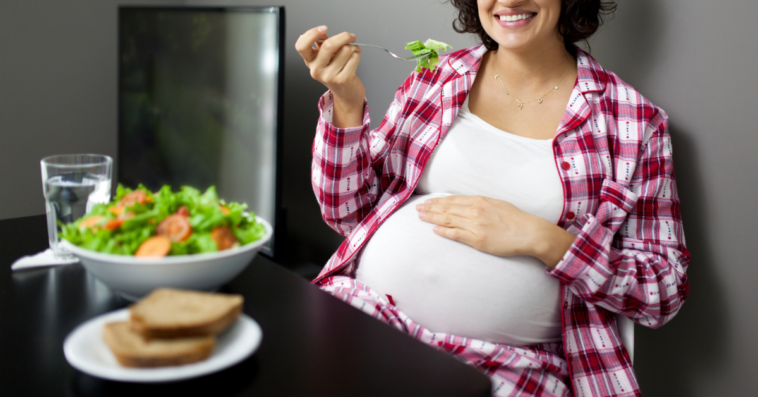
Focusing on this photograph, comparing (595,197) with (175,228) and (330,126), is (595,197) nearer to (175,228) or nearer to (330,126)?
(330,126)

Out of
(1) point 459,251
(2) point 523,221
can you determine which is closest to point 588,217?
(2) point 523,221

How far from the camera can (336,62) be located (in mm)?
1015

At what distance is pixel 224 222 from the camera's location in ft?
2.20

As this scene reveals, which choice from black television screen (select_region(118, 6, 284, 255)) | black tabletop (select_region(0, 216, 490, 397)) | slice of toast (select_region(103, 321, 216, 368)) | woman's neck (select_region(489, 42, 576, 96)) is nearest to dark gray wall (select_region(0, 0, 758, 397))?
woman's neck (select_region(489, 42, 576, 96))

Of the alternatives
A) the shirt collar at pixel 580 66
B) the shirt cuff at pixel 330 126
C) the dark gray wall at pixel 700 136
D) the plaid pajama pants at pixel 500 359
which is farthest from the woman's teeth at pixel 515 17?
the plaid pajama pants at pixel 500 359

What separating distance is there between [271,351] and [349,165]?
62 centimetres

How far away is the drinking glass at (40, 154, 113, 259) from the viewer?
2.65ft

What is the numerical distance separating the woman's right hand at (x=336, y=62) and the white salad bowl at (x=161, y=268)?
1.53 ft

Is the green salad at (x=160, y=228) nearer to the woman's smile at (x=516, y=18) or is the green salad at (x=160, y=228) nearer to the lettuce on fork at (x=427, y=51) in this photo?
the lettuce on fork at (x=427, y=51)

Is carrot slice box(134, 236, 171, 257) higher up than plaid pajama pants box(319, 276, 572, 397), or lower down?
higher up

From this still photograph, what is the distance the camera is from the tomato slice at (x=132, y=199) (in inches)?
27.6

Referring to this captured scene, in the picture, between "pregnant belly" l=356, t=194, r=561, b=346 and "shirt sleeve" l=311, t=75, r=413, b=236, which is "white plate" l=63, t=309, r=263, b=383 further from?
"shirt sleeve" l=311, t=75, r=413, b=236

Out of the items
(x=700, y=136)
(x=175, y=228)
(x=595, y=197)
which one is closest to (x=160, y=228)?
(x=175, y=228)

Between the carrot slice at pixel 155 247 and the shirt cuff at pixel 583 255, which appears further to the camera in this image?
the shirt cuff at pixel 583 255
